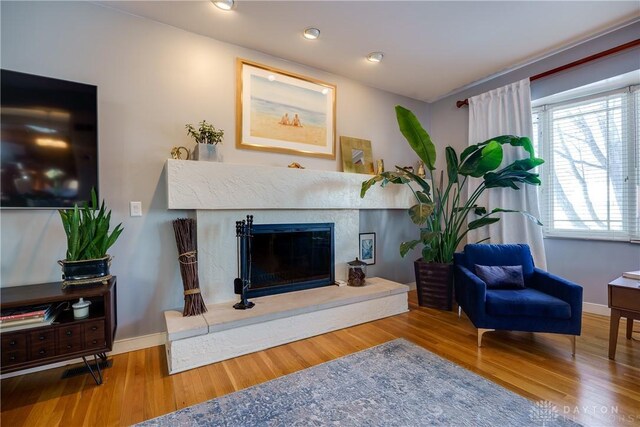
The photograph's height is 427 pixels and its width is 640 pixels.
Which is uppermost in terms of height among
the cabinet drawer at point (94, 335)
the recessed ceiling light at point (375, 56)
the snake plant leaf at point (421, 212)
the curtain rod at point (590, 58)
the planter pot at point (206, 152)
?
the recessed ceiling light at point (375, 56)

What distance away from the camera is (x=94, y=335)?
5.91ft

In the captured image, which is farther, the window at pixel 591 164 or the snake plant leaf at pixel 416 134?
the snake plant leaf at pixel 416 134

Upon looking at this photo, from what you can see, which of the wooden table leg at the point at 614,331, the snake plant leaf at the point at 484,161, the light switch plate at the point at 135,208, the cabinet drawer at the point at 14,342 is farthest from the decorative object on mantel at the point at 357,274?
the cabinet drawer at the point at 14,342

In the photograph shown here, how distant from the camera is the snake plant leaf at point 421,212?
295cm

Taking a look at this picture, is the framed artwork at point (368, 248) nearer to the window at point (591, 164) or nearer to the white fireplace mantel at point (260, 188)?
the white fireplace mantel at point (260, 188)

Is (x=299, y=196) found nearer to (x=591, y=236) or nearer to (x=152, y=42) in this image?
(x=152, y=42)

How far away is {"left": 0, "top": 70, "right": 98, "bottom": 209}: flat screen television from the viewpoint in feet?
6.12

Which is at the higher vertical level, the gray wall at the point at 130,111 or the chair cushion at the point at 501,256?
the gray wall at the point at 130,111

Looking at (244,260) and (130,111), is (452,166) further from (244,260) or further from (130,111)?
(130,111)

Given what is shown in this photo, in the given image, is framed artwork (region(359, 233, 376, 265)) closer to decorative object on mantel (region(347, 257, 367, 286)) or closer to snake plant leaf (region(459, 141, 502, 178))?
decorative object on mantel (region(347, 257, 367, 286))

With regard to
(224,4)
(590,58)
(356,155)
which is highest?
(224,4)

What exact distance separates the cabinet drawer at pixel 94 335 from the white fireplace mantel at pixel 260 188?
921 mm

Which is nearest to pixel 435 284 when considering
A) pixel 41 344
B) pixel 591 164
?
pixel 591 164

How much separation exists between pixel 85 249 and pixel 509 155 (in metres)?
4.24
